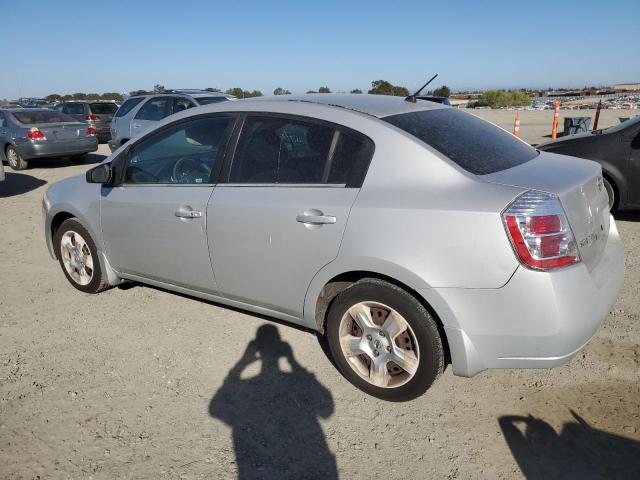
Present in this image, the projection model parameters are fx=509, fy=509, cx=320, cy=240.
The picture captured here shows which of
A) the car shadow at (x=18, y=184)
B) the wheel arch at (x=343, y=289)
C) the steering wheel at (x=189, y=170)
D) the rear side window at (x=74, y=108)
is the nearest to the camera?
the wheel arch at (x=343, y=289)

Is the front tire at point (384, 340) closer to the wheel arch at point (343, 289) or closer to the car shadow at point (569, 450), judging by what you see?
the wheel arch at point (343, 289)

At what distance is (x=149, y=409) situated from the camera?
9.58ft

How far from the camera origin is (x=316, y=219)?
9.29 ft

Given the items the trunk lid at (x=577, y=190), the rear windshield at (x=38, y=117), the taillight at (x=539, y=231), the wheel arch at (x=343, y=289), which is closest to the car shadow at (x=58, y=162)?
the rear windshield at (x=38, y=117)

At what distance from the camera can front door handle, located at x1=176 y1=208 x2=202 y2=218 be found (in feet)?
11.0

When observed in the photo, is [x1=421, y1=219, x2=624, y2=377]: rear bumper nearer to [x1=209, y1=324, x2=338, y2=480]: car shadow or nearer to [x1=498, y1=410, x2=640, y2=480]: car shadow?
[x1=498, y1=410, x2=640, y2=480]: car shadow

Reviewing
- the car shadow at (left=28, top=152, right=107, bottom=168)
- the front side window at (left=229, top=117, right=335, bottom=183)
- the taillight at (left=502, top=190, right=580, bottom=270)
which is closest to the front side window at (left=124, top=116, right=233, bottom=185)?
the front side window at (left=229, top=117, right=335, bottom=183)

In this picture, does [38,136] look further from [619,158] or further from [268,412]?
[619,158]

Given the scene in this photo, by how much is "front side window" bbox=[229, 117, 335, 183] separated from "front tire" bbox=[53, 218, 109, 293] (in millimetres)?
1780

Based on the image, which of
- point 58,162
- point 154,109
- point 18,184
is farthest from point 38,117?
point 154,109

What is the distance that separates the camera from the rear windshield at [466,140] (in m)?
2.77

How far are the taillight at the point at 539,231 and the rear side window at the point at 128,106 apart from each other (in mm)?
11689

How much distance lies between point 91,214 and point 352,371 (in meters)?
2.52

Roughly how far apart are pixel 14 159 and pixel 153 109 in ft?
12.9
